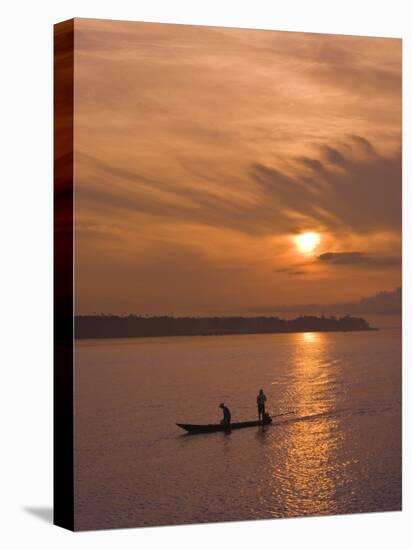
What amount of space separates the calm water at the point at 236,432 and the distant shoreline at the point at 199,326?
0.08m

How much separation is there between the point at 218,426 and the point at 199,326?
35.6 inches

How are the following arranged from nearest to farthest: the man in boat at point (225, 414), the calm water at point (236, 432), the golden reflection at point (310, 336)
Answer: the calm water at point (236, 432), the man in boat at point (225, 414), the golden reflection at point (310, 336)

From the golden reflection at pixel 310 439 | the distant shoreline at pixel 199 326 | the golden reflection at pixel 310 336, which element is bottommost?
the golden reflection at pixel 310 439

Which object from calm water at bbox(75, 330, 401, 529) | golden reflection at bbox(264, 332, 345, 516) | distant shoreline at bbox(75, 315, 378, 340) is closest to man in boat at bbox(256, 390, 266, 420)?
calm water at bbox(75, 330, 401, 529)

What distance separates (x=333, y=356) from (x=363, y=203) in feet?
4.74

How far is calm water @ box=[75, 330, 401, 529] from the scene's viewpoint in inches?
553

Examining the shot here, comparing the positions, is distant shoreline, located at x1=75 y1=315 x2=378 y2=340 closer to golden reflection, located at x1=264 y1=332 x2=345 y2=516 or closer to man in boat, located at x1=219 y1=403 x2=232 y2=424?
golden reflection, located at x1=264 y1=332 x2=345 y2=516

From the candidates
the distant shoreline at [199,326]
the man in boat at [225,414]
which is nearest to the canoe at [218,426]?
the man in boat at [225,414]

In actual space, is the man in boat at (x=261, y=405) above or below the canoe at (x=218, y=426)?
above

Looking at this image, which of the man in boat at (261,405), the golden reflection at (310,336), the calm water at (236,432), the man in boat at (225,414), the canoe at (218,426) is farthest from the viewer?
the golden reflection at (310,336)

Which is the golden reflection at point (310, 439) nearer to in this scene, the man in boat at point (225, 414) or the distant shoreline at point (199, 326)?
the distant shoreline at point (199, 326)

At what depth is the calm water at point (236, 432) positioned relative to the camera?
1405 centimetres

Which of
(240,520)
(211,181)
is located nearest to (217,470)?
(240,520)

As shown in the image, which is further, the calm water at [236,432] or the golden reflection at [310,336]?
the golden reflection at [310,336]
